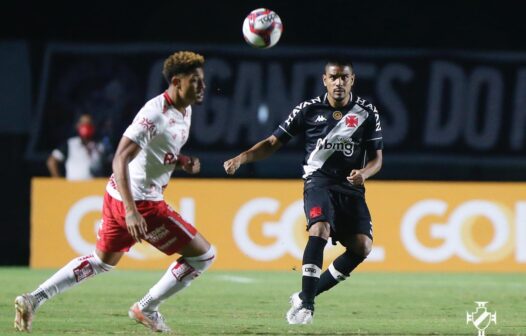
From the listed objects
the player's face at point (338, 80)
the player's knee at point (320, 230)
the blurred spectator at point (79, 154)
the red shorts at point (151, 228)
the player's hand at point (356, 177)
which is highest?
the player's face at point (338, 80)

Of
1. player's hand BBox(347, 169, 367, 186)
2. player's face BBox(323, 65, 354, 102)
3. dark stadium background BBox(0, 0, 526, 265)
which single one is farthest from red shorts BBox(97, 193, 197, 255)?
dark stadium background BBox(0, 0, 526, 265)

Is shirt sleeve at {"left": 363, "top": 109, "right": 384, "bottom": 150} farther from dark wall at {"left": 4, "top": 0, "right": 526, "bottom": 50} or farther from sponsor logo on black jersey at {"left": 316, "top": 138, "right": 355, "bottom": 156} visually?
dark wall at {"left": 4, "top": 0, "right": 526, "bottom": 50}

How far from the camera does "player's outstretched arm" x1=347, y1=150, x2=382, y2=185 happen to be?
30.3 feet

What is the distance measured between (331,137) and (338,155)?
15cm

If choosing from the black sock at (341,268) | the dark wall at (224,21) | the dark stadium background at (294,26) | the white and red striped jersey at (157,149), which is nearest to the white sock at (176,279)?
the white and red striped jersey at (157,149)

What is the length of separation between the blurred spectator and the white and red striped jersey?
8954mm

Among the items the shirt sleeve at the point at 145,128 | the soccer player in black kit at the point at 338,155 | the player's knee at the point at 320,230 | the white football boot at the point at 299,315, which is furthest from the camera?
the soccer player in black kit at the point at 338,155

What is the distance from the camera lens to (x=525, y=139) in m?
18.5

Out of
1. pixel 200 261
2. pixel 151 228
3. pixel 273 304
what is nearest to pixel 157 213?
pixel 151 228

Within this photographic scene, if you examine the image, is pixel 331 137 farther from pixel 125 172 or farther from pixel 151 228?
pixel 125 172

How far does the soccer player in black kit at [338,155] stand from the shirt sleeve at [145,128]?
1366 mm

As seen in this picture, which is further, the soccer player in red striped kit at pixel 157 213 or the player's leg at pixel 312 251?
the player's leg at pixel 312 251

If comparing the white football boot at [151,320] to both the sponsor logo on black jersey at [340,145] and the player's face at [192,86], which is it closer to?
the player's face at [192,86]

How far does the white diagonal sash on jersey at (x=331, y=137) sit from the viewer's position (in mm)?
9695
